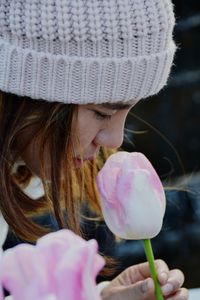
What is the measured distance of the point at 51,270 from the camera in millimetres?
397

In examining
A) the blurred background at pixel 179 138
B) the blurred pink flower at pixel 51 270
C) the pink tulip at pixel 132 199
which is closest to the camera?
the blurred pink flower at pixel 51 270

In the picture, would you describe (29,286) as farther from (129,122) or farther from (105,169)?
(129,122)

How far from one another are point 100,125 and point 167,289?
281 millimetres

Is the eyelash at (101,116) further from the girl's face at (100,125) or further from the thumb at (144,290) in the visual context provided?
the thumb at (144,290)

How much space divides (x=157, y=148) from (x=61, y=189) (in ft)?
4.13

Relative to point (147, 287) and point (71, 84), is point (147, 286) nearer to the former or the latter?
point (147, 287)

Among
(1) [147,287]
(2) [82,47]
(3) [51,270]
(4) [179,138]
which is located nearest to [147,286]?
(1) [147,287]

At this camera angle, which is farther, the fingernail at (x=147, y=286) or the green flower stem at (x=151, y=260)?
the fingernail at (x=147, y=286)

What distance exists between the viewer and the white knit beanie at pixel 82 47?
85 cm

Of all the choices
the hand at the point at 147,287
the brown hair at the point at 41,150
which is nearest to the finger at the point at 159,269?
the hand at the point at 147,287

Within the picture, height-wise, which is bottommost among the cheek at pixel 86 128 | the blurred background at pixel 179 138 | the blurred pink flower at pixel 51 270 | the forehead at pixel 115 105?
the blurred background at pixel 179 138

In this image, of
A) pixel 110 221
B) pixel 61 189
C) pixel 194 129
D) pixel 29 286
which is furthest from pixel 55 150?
pixel 194 129

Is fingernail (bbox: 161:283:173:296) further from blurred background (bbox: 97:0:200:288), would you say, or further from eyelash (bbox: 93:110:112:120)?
blurred background (bbox: 97:0:200:288)

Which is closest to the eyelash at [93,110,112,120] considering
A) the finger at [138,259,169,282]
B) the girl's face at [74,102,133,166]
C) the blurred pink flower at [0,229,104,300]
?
the girl's face at [74,102,133,166]
